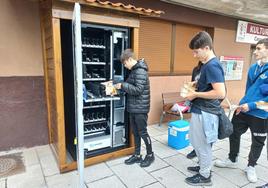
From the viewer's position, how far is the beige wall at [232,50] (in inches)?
193

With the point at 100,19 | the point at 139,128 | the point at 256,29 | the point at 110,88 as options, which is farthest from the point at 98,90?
the point at 256,29

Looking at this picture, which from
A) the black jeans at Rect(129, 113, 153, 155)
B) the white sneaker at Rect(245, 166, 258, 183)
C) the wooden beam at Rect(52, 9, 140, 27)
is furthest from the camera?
the black jeans at Rect(129, 113, 153, 155)

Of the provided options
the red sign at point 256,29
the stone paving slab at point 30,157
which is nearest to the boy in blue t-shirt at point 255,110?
the stone paving slab at point 30,157

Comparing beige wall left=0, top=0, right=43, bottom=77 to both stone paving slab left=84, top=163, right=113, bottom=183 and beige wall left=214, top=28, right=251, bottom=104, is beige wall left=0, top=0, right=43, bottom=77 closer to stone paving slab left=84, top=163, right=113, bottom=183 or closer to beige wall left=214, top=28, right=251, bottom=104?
stone paving slab left=84, top=163, right=113, bottom=183

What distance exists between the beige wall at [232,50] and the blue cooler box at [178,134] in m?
2.79

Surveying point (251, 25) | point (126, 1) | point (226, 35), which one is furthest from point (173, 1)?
point (251, 25)

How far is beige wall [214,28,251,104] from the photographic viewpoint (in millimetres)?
4914

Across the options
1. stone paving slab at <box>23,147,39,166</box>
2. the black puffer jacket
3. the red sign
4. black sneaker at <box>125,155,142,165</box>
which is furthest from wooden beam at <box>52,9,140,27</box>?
the red sign

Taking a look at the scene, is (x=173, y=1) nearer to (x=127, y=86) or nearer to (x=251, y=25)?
(x=127, y=86)

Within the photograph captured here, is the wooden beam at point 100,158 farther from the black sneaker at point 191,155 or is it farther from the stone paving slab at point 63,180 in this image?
the black sneaker at point 191,155

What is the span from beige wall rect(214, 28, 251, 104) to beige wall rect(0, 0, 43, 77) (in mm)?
4049

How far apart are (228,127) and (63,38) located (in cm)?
225

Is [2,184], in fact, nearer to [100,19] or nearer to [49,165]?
[49,165]

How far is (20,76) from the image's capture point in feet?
9.16
